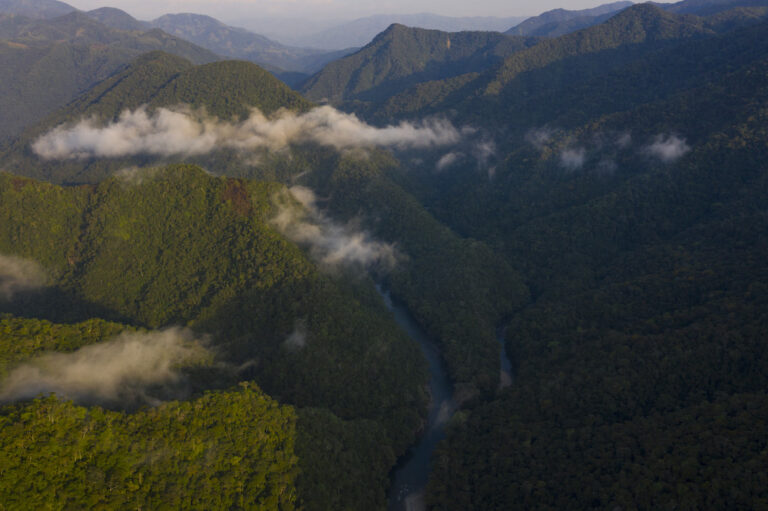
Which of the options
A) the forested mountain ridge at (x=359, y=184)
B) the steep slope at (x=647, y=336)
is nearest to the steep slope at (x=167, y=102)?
the forested mountain ridge at (x=359, y=184)

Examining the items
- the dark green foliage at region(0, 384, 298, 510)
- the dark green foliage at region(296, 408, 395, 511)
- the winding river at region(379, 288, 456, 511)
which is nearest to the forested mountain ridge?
the winding river at region(379, 288, 456, 511)

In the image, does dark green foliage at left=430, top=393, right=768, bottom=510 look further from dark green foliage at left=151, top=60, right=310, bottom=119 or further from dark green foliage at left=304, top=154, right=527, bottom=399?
dark green foliage at left=151, top=60, right=310, bottom=119

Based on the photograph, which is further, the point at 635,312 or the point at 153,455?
the point at 635,312

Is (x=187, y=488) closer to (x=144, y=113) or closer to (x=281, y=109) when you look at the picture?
(x=281, y=109)

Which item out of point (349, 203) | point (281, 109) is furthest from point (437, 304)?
point (281, 109)

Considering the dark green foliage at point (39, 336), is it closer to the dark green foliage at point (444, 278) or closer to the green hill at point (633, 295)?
the green hill at point (633, 295)

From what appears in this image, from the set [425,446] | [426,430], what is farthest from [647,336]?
[425,446]

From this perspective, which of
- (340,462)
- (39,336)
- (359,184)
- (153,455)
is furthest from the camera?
(359,184)

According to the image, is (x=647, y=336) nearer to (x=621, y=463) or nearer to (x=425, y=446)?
(x=621, y=463)
